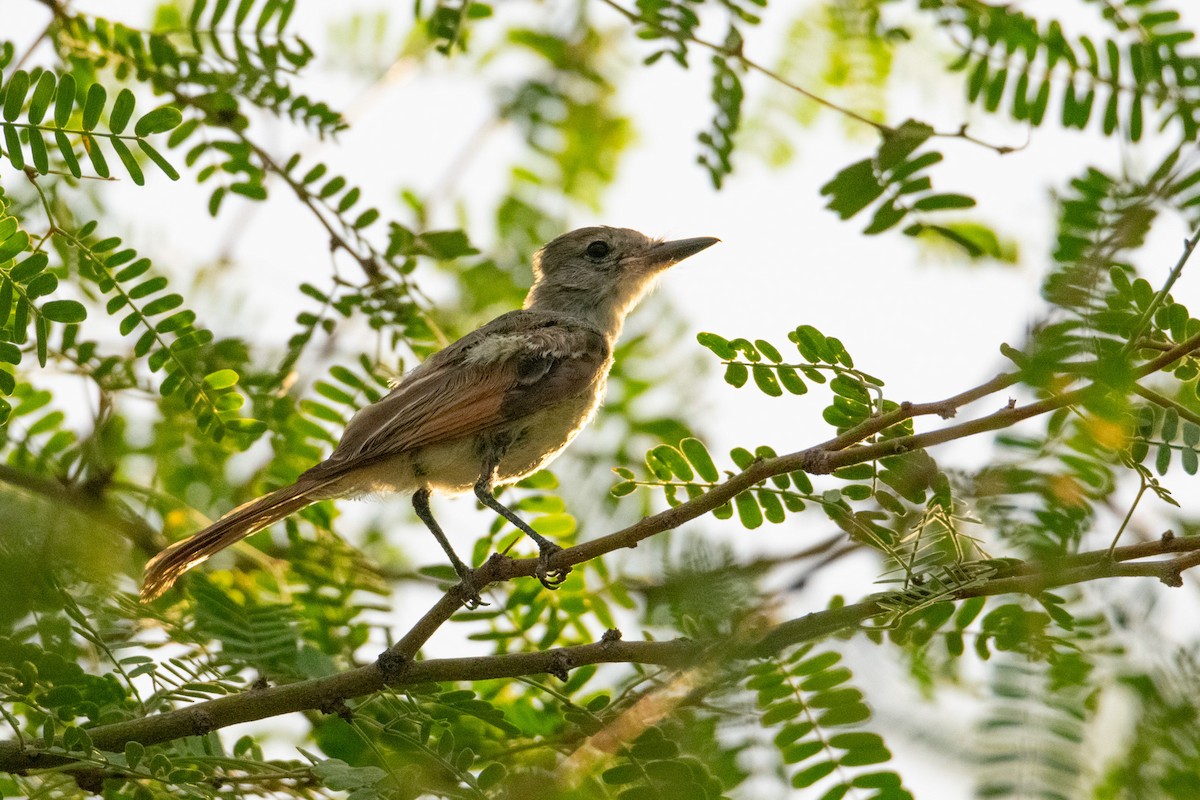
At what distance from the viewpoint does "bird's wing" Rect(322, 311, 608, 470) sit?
4.62 meters

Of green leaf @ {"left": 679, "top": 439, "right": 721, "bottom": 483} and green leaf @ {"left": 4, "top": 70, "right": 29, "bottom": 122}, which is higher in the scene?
green leaf @ {"left": 4, "top": 70, "right": 29, "bottom": 122}

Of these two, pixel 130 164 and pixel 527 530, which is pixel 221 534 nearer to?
pixel 527 530

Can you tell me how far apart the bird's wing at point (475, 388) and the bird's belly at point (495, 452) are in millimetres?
63

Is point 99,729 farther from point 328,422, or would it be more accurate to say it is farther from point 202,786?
point 328,422

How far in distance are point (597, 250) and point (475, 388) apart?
1.81 meters

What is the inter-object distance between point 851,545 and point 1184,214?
3.23 feet

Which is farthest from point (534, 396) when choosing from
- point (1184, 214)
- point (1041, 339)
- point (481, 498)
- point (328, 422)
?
point (1041, 339)

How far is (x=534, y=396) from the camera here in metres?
4.99

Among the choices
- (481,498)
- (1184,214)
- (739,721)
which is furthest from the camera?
(481,498)

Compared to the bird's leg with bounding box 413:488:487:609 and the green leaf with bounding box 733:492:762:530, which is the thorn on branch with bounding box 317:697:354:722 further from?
the green leaf with bounding box 733:492:762:530

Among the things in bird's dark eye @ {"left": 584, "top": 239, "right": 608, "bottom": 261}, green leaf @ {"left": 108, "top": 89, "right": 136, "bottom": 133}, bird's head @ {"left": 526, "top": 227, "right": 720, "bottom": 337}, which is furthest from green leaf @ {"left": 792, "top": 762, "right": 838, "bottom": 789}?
bird's dark eye @ {"left": 584, "top": 239, "right": 608, "bottom": 261}

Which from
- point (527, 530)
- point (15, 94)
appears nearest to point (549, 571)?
point (527, 530)

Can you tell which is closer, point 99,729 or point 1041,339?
point 1041,339

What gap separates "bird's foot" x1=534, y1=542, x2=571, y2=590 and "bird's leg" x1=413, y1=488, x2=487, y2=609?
0.19m
